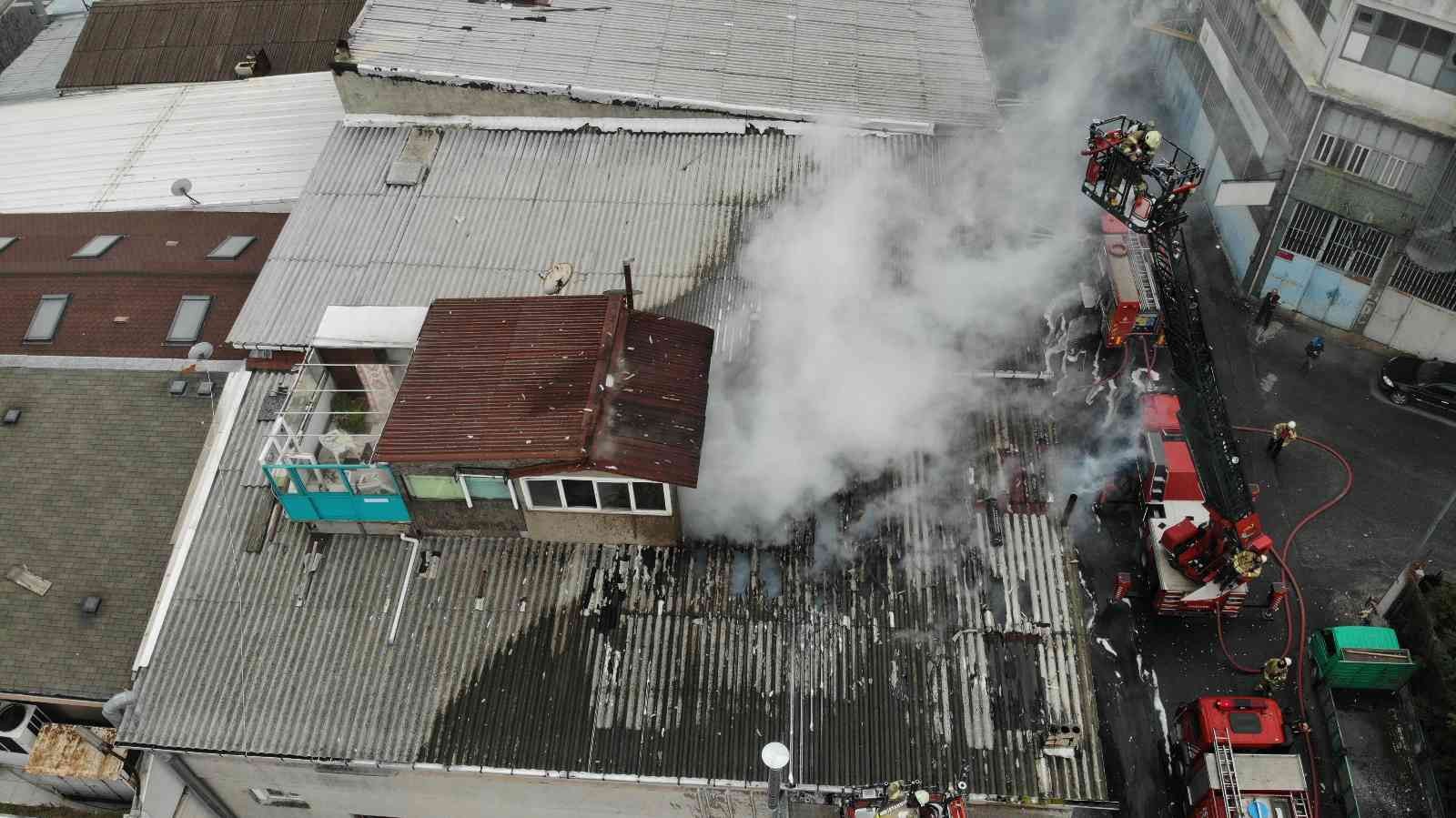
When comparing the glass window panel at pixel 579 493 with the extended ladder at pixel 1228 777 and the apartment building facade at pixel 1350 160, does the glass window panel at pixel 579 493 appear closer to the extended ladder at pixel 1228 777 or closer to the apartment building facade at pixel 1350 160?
the extended ladder at pixel 1228 777

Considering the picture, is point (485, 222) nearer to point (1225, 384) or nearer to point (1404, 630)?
point (1225, 384)

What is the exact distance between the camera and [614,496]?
1766cm

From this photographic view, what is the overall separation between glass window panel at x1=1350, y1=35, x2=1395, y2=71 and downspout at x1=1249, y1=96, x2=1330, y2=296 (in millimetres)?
1304

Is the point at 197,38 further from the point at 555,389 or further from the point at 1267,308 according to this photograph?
the point at 1267,308

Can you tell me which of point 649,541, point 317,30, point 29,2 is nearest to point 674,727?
point 649,541

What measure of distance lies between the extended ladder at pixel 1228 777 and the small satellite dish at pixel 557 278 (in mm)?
16327

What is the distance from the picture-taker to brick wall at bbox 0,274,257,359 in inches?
906

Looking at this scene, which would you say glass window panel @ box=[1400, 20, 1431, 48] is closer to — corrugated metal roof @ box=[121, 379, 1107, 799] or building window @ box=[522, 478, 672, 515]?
corrugated metal roof @ box=[121, 379, 1107, 799]

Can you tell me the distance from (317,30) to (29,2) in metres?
14.2

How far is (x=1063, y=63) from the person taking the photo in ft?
136

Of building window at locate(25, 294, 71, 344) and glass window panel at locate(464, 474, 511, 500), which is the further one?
building window at locate(25, 294, 71, 344)

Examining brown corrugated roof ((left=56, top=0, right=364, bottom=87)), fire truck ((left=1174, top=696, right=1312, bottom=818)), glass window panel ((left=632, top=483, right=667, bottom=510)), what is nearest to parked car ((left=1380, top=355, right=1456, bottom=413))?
fire truck ((left=1174, top=696, right=1312, bottom=818))

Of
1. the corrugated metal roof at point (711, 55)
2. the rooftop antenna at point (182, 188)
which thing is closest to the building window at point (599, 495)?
the corrugated metal roof at point (711, 55)

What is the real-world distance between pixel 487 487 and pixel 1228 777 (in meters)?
14.7
